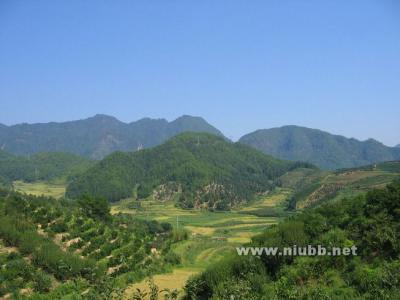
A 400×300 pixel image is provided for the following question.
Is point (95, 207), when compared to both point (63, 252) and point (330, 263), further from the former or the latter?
point (330, 263)

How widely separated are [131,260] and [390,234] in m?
30.1

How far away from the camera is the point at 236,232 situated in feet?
311

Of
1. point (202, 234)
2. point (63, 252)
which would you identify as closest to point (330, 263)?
point (63, 252)

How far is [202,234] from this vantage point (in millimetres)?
92000

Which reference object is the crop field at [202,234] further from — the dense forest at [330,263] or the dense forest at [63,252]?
the dense forest at [330,263]

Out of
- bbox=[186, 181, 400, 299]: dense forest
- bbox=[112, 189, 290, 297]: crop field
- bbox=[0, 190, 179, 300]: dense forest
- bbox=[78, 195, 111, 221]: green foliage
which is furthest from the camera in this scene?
bbox=[78, 195, 111, 221]: green foliage

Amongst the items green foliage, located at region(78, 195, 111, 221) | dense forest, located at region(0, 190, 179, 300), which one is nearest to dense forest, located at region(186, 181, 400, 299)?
dense forest, located at region(0, 190, 179, 300)

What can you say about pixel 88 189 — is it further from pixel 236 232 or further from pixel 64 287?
pixel 64 287

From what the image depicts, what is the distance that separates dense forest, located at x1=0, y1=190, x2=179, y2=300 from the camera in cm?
4075

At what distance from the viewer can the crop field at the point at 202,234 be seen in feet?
168

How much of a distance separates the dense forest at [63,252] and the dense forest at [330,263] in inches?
399

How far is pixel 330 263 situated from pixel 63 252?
27752 millimetres

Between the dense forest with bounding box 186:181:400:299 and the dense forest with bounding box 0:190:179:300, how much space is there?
1014cm

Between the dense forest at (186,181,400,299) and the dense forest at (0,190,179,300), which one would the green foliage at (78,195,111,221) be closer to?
the dense forest at (0,190,179,300)
